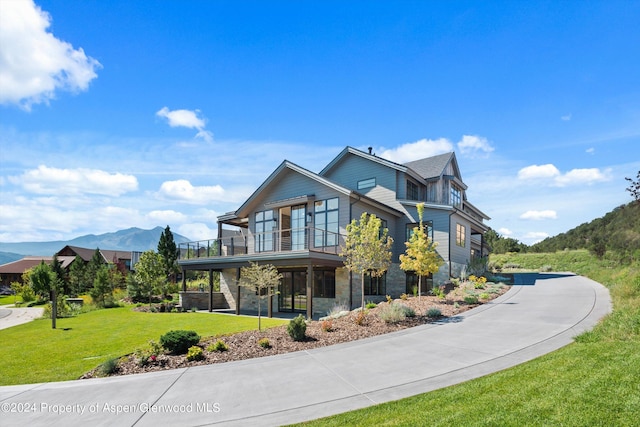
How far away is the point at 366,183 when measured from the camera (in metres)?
24.8

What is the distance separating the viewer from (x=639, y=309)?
920 centimetres

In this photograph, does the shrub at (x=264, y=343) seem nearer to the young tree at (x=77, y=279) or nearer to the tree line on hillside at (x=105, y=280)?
the tree line on hillside at (x=105, y=280)

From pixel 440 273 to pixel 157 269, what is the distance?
730 inches

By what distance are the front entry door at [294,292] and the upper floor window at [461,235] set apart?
1020 cm

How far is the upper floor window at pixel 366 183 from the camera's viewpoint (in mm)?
24547

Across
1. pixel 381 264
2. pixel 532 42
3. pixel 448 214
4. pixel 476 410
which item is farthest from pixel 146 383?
pixel 448 214

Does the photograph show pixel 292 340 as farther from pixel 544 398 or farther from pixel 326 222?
pixel 326 222

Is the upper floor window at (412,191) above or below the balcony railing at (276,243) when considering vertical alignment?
above

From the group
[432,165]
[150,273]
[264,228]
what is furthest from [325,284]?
[432,165]

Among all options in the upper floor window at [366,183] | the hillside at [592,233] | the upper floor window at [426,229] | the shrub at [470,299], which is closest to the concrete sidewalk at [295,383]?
the shrub at [470,299]

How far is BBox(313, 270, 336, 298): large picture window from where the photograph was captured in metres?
20.2

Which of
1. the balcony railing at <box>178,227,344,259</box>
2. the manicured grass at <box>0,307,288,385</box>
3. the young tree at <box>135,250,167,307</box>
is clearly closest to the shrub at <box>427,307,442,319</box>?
the balcony railing at <box>178,227,344,259</box>

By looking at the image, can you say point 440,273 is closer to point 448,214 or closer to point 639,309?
Result: point 448,214

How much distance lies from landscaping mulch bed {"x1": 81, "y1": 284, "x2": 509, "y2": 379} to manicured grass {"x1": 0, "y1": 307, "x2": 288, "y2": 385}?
3.93 ft
